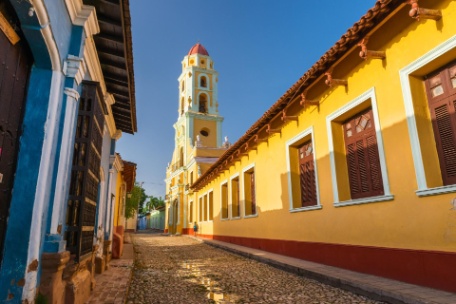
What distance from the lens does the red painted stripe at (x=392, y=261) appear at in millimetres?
3938

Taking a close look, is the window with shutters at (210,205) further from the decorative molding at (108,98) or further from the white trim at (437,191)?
the white trim at (437,191)

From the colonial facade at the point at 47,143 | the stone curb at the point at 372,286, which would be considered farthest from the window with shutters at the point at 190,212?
the colonial facade at the point at 47,143

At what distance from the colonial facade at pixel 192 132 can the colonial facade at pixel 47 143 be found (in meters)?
20.2

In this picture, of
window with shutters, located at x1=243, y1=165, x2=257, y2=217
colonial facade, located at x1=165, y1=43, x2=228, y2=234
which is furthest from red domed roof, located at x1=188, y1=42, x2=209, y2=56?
window with shutters, located at x1=243, y1=165, x2=257, y2=217

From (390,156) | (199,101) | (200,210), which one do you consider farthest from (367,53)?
(199,101)

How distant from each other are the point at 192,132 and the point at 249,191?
16.1 meters

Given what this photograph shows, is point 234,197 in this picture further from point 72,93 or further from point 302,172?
point 72,93

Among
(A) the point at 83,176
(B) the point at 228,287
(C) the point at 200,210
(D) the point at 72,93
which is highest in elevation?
(D) the point at 72,93

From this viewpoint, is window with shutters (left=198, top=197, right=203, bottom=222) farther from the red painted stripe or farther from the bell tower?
the red painted stripe

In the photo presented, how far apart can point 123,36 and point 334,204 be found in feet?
16.2

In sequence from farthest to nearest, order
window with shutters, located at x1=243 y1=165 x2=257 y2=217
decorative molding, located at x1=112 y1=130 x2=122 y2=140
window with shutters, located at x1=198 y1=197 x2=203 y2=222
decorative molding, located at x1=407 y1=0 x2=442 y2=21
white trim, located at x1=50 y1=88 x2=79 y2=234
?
1. window with shutters, located at x1=198 y1=197 x2=203 y2=222
2. window with shutters, located at x1=243 y1=165 x2=257 y2=217
3. decorative molding, located at x1=112 y1=130 x2=122 y2=140
4. decorative molding, located at x1=407 y1=0 x2=442 y2=21
5. white trim, located at x1=50 y1=88 x2=79 y2=234

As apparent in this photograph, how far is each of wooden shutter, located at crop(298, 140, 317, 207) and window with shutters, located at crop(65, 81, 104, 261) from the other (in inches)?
200

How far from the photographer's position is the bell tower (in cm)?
2761

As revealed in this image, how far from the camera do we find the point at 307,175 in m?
7.77
